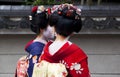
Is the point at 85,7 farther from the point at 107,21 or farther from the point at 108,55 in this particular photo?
the point at 108,55

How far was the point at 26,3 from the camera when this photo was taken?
4805 millimetres

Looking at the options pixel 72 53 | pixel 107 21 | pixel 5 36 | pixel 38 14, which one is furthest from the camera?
pixel 5 36

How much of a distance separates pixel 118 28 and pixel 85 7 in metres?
0.51

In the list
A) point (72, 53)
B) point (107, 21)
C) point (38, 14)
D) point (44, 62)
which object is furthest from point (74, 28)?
point (107, 21)

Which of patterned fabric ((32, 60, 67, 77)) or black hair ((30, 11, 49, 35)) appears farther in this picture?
black hair ((30, 11, 49, 35))

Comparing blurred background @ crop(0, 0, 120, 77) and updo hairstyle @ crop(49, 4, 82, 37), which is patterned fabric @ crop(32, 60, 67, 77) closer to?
updo hairstyle @ crop(49, 4, 82, 37)

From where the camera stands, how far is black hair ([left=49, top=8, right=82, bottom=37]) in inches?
99.9

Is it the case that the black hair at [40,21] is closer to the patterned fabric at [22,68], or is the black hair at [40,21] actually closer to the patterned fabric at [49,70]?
the patterned fabric at [22,68]

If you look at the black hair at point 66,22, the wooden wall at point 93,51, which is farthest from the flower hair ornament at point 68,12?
the wooden wall at point 93,51

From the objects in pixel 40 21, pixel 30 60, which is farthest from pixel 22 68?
pixel 40 21

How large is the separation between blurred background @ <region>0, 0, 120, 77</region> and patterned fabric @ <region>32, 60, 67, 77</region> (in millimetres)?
1631

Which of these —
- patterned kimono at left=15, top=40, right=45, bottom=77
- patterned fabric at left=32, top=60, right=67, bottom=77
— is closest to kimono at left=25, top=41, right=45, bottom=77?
patterned kimono at left=15, top=40, right=45, bottom=77

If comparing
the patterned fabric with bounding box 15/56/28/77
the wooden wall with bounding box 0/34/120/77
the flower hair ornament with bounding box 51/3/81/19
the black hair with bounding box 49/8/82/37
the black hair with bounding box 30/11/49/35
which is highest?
the flower hair ornament with bounding box 51/3/81/19

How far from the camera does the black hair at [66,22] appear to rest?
99.9 inches
